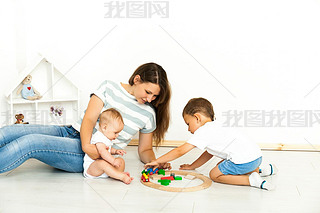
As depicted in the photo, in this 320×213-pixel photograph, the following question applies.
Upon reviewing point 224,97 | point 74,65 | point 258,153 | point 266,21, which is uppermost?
point 266,21

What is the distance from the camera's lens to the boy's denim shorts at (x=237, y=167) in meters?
1.49

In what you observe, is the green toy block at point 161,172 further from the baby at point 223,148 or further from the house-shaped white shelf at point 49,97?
the house-shaped white shelf at point 49,97

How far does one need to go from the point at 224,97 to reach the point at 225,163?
800 millimetres

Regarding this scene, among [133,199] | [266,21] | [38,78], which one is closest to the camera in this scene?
[133,199]

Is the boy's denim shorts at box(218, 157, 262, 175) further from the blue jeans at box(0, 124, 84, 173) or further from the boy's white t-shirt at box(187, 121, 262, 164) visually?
the blue jeans at box(0, 124, 84, 173)

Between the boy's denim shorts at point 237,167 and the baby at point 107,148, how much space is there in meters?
0.38

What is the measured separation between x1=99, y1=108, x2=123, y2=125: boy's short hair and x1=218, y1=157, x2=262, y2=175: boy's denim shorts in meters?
0.46

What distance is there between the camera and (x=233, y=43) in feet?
7.25

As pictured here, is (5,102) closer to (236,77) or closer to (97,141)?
(97,141)

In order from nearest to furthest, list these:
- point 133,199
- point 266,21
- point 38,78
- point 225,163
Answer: point 133,199 → point 225,163 → point 266,21 → point 38,78

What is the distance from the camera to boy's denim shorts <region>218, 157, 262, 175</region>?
1.49 metres

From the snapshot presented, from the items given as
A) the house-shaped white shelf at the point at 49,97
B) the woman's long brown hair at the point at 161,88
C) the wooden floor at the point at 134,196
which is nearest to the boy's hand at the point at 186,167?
the wooden floor at the point at 134,196

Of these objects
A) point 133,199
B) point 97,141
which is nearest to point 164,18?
point 97,141

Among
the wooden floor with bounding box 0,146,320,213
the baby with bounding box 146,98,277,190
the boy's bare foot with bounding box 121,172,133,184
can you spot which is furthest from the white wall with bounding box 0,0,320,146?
the boy's bare foot with bounding box 121,172,133,184
